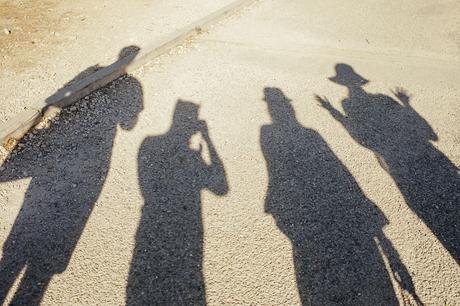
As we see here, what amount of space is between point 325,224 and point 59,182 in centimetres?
332

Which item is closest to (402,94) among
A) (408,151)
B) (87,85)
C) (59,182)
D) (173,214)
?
(408,151)

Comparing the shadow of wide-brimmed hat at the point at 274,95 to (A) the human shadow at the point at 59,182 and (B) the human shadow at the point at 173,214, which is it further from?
(A) the human shadow at the point at 59,182

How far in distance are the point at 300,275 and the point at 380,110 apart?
351 cm

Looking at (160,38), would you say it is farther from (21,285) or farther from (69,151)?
(21,285)

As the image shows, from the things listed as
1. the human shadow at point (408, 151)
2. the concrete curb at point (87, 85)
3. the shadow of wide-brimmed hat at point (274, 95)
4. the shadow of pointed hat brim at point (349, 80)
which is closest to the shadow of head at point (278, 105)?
the shadow of wide-brimmed hat at point (274, 95)

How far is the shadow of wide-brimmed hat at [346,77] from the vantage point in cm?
639

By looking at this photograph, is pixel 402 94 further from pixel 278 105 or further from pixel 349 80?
pixel 278 105

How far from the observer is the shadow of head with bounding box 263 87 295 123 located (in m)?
5.50

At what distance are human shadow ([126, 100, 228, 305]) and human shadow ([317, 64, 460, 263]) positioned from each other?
2381 mm

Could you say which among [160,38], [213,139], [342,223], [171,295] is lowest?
[342,223]

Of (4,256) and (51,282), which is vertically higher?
(4,256)

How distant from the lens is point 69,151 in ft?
15.4

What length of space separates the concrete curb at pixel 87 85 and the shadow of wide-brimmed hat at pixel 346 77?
314 centimetres

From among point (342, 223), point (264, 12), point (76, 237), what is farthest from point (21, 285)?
point (264, 12)
